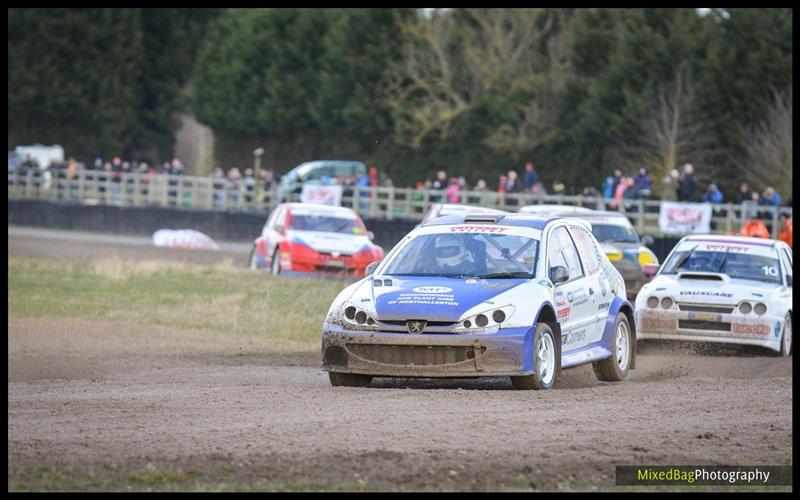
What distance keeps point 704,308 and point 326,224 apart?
11.5 m

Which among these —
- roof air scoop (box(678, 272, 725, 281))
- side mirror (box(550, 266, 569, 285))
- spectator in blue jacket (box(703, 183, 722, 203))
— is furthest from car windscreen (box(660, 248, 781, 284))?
spectator in blue jacket (box(703, 183, 722, 203))

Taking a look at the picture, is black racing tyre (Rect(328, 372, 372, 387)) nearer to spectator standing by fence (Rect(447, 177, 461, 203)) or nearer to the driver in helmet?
the driver in helmet

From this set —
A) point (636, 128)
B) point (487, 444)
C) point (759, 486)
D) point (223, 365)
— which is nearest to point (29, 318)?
point (223, 365)

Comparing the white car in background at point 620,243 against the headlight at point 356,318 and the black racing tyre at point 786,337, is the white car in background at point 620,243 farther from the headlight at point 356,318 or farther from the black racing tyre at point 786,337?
the headlight at point 356,318

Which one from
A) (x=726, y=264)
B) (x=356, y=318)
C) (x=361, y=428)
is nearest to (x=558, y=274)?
(x=356, y=318)

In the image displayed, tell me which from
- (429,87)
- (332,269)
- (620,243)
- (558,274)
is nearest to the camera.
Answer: (558,274)

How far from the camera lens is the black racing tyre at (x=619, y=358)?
43.8 ft

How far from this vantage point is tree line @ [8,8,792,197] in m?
49.7

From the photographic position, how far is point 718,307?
16938 mm

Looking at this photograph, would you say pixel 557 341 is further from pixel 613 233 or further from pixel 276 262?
pixel 276 262

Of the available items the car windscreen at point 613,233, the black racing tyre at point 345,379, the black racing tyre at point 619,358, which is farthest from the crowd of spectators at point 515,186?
the black racing tyre at point 345,379

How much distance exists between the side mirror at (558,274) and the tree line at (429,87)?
31.7 meters

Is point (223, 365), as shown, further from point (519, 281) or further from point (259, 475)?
point (259, 475)

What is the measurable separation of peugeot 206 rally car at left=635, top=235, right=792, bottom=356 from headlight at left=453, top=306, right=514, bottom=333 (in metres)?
5.78
